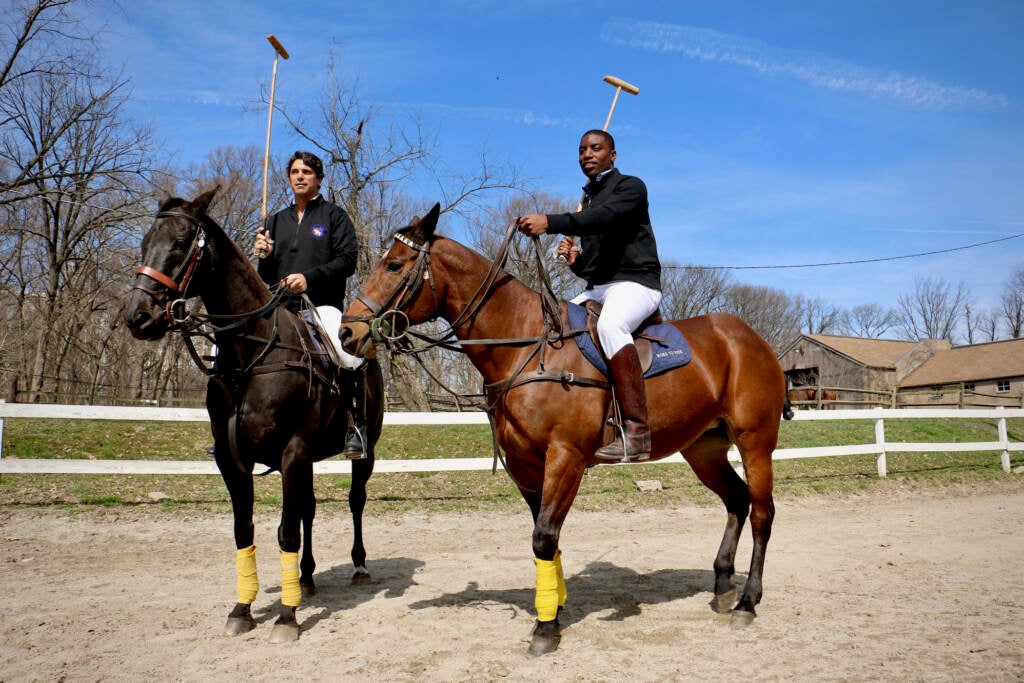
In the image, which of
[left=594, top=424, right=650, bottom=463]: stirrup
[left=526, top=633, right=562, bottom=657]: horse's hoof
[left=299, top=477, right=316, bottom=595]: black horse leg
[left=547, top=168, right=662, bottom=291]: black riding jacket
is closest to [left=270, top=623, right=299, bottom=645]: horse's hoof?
[left=299, top=477, right=316, bottom=595]: black horse leg

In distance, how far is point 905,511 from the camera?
1026cm

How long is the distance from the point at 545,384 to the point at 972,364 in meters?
55.7

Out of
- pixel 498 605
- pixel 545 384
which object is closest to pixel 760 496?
pixel 545 384

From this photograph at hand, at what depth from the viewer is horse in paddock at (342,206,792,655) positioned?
4328 mm

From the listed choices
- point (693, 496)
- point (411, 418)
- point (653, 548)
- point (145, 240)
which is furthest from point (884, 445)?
point (145, 240)

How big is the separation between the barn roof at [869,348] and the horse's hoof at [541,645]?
175 ft

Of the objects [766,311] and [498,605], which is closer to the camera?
[498,605]

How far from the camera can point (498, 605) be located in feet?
17.5

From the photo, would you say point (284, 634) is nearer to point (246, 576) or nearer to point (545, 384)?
point (246, 576)

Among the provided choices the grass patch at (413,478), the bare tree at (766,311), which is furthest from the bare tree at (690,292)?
the grass patch at (413,478)

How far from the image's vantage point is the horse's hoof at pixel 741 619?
478 centimetres

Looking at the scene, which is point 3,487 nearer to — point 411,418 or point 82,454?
point 82,454

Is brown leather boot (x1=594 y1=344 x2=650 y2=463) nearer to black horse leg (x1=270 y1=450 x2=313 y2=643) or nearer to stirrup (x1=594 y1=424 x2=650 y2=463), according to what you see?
stirrup (x1=594 y1=424 x2=650 y2=463)

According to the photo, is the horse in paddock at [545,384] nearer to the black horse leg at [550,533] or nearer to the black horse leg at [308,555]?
the black horse leg at [550,533]
